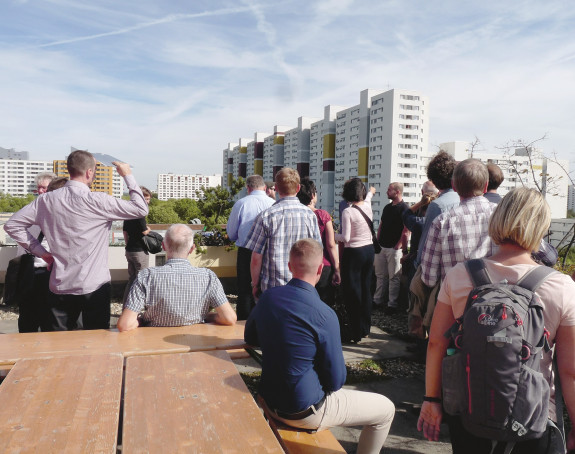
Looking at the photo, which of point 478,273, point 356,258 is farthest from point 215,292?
point 356,258

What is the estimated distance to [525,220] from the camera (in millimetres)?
1660

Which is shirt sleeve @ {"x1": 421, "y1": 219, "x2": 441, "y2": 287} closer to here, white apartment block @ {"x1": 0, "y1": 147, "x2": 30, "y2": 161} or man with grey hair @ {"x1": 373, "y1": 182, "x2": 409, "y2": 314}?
man with grey hair @ {"x1": 373, "y1": 182, "x2": 409, "y2": 314}

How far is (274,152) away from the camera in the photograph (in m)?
101

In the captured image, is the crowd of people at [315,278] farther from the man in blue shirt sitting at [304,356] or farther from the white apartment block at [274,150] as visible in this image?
the white apartment block at [274,150]

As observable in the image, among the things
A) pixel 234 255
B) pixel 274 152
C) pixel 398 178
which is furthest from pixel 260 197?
pixel 274 152

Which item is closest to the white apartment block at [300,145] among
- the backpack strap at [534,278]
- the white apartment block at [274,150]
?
the white apartment block at [274,150]

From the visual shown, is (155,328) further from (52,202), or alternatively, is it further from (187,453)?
(187,453)

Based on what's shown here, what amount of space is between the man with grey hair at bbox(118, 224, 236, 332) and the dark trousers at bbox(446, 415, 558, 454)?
1.53 metres

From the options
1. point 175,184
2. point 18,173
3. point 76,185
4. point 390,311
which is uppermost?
point 18,173

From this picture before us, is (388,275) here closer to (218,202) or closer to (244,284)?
(244,284)

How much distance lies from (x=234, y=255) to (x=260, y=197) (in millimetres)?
2655

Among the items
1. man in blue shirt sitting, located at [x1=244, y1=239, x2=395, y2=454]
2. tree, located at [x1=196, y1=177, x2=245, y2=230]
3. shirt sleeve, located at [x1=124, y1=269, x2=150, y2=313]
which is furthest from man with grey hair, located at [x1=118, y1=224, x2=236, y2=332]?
tree, located at [x1=196, y1=177, x2=245, y2=230]

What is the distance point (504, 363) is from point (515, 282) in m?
0.31

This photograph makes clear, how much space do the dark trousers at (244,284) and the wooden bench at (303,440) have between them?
2.57 meters
